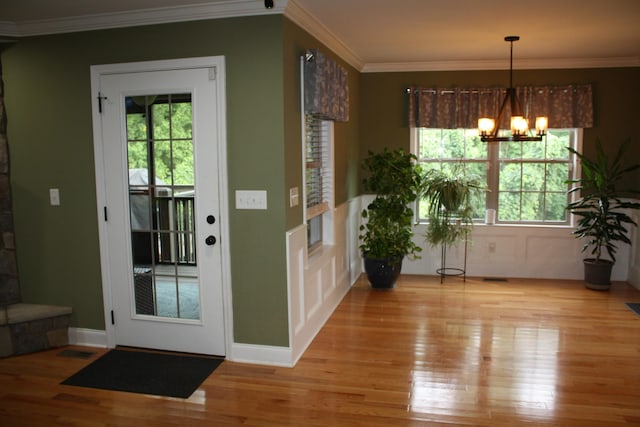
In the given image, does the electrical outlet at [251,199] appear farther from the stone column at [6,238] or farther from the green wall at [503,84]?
the green wall at [503,84]

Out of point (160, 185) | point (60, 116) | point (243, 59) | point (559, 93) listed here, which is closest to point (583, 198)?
point (559, 93)

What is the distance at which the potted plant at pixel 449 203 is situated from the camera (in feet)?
18.3

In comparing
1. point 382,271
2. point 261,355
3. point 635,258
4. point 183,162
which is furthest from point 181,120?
point 635,258

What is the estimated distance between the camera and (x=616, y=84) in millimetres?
5641

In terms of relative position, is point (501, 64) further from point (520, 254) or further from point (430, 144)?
point (520, 254)

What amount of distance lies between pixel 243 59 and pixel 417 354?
2.40 metres

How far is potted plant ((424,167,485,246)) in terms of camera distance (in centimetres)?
559

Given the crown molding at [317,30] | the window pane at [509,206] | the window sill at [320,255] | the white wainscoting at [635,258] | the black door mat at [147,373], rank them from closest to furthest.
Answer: the black door mat at [147,373] → the crown molding at [317,30] → the window sill at [320,255] → the white wainscoting at [635,258] → the window pane at [509,206]

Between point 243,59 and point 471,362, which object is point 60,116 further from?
point 471,362

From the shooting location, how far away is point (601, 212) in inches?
214

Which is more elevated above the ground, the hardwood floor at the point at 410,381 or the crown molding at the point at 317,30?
the crown molding at the point at 317,30

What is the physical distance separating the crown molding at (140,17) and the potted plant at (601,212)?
384 centimetres

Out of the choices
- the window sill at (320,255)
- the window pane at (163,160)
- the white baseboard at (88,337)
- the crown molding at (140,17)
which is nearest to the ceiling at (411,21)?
the crown molding at (140,17)

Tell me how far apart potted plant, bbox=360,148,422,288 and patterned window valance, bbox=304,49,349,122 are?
1407 mm
